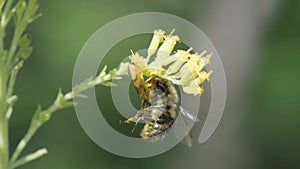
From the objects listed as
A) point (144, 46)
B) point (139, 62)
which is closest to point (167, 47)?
point (139, 62)

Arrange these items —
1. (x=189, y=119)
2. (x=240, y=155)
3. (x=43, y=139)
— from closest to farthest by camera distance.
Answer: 1. (x=189, y=119)
2. (x=43, y=139)
3. (x=240, y=155)

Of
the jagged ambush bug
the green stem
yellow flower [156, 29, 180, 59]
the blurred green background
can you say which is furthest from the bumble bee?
the blurred green background

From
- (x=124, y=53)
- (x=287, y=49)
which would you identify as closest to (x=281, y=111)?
(x=287, y=49)

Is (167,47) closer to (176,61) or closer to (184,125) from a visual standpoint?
(176,61)

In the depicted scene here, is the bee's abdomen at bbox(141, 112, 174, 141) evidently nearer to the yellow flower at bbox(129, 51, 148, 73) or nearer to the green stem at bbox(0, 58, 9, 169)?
the yellow flower at bbox(129, 51, 148, 73)

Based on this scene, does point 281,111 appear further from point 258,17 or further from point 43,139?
point 43,139

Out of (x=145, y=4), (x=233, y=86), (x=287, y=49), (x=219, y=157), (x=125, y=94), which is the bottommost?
(x=125, y=94)

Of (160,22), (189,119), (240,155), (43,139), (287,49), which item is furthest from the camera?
(287,49)
